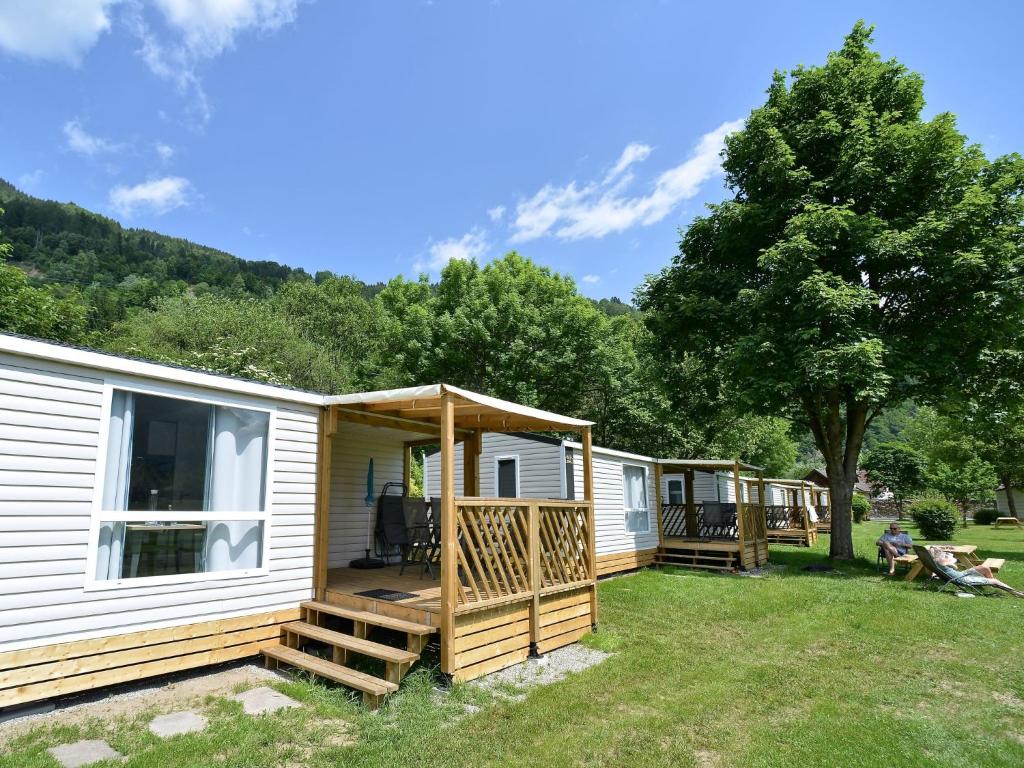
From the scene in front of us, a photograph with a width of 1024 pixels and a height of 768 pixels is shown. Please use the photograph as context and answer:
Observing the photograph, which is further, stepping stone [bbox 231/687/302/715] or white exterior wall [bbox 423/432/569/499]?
white exterior wall [bbox 423/432/569/499]

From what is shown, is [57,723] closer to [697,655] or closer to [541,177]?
[697,655]

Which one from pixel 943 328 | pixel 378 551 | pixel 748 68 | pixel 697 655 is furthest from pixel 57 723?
pixel 748 68

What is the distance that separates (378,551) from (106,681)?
12.8ft

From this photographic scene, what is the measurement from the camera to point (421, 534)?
720cm

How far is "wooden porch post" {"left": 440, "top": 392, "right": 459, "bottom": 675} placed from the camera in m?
4.44

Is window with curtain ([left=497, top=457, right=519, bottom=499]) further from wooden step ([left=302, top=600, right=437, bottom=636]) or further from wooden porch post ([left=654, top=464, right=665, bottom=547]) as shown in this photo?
wooden step ([left=302, top=600, right=437, bottom=636])

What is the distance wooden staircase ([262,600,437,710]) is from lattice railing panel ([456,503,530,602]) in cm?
57

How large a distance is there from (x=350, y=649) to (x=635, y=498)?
8636mm

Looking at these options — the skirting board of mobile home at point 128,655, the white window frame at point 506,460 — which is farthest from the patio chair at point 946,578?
the skirting board of mobile home at point 128,655

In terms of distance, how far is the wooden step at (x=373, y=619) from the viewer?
14.7 ft

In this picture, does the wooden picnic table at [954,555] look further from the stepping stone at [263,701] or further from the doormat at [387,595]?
the stepping stone at [263,701]

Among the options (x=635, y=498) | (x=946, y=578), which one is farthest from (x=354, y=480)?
(x=946, y=578)

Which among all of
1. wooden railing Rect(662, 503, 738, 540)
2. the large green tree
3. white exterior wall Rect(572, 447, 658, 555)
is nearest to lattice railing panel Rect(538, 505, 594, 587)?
white exterior wall Rect(572, 447, 658, 555)

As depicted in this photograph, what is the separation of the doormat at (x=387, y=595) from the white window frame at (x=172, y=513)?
92 cm
